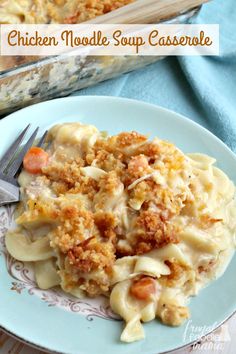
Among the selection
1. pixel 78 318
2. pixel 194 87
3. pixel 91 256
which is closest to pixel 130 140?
pixel 91 256

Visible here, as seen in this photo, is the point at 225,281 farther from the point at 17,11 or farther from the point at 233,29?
the point at 233,29

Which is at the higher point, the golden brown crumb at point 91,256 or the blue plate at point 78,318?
the golden brown crumb at point 91,256

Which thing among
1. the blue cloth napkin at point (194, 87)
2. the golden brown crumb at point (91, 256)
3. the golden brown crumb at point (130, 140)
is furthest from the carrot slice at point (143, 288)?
the blue cloth napkin at point (194, 87)

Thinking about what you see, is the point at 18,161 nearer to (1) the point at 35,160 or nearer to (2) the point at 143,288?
(1) the point at 35,160

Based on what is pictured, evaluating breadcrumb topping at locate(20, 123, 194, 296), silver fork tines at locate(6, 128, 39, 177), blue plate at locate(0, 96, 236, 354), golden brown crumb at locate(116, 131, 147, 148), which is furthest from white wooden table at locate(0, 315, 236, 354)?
golden brown crumb at locate(116, 131, 147, 148)

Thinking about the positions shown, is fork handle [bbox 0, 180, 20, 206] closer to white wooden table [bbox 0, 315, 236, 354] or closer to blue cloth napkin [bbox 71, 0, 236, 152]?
white wooden table [bbox 0, 315, 236, 354]

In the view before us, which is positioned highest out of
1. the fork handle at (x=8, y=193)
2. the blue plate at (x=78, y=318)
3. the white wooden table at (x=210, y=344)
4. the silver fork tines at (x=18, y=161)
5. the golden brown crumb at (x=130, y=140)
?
the golden brown crumb at (x=130, y=140)

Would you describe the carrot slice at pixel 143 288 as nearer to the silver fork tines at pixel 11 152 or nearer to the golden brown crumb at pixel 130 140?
the golden brown crumb at pixel 130 140
